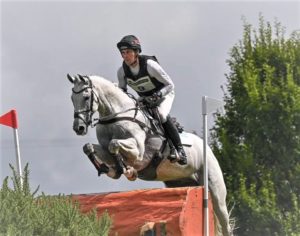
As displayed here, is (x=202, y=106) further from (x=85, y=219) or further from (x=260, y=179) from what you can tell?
(x=260, y=179)

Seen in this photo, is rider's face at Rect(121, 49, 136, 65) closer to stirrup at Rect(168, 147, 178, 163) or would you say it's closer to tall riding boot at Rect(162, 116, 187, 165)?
tall riding boot at Rect(162, 116, 187, 165)

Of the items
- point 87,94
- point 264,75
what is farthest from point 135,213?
point 264,75

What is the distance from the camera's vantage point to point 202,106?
9.01 meters

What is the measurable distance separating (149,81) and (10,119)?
1.44 metres

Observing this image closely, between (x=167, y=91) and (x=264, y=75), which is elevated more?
(x=264, y=75)

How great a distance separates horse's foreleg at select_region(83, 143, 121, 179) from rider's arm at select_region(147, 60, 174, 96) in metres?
1.00

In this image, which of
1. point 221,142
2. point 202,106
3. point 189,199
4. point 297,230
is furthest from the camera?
point 221,142

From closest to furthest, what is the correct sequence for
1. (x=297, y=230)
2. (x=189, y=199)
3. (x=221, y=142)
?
(x=189, y=199)
(x=297, y=230)
(x=221, y=142)

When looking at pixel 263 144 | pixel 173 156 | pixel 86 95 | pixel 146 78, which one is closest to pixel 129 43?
pixel 146 78

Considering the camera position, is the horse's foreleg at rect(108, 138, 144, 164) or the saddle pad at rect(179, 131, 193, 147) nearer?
the horse's foreleg at rect(108, 138, 144, 164)

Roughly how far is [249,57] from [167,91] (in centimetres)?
895

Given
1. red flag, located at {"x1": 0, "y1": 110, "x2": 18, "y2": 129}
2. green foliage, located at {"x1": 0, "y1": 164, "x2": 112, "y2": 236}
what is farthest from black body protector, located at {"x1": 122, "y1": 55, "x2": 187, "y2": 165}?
green foliage, located at {"x1": 0, "y1": 164, "x2": 112, "y2": 236}

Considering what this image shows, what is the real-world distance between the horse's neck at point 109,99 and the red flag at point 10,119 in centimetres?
96

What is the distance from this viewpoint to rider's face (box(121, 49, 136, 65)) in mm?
9000
